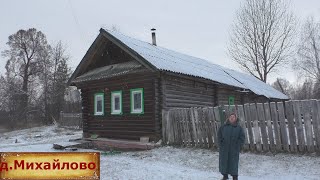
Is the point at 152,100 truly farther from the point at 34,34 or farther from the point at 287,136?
the point at 34,34

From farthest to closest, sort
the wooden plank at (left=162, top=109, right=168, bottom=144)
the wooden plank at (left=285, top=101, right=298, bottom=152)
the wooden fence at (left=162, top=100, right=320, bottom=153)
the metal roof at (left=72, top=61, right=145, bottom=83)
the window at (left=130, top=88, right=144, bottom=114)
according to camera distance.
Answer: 1. the window at (left=130, top=88, right=144, bottom=114)
2. the metal roof at (left=72, top=61, right=145, bottom=83)
3. the wooden plank at (left=162, top=109, right=168, bottom=144)
4. the wooden plank at (left=285, top=101, right=298, bottom=152)
5. the wooden fence at (left=162, top=100, right=320, bottom=153)

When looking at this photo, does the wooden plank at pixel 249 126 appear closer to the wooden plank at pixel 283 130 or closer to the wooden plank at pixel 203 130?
the wooden plank at pixel 283 130

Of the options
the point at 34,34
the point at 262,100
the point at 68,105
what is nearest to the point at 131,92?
the point at 262,100

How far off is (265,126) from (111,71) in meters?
7.95

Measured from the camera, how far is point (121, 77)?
1689 cm

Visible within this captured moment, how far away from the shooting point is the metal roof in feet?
52.3

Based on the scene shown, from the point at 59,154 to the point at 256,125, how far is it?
8.38 meters

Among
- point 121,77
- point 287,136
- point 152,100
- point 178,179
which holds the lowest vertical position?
Result: point 178,179

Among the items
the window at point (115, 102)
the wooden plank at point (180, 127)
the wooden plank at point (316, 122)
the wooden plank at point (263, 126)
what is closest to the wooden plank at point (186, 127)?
the wooden plank at point (180, 127)

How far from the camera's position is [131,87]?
1652 cm

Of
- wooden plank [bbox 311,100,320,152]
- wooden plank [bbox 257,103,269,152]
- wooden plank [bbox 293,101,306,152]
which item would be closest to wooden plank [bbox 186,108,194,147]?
wooden plank [bbox 257,103,269,152]

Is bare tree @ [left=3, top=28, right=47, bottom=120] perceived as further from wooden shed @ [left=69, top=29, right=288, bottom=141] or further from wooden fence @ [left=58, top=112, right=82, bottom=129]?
wooden shed @ [left=69, top=29, right=288, bottom=141]

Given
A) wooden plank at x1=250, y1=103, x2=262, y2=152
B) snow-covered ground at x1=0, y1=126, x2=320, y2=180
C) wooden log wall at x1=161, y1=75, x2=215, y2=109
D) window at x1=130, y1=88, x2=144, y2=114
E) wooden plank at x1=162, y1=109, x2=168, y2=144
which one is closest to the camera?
snow-covered ground at x1=0, y1=126, x2=320, y2=180

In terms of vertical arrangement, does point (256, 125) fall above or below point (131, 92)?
below
